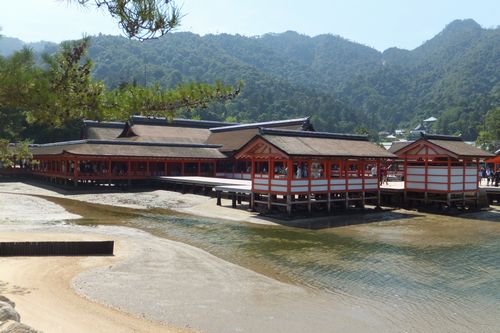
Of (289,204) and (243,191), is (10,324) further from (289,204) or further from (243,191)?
(243,191)

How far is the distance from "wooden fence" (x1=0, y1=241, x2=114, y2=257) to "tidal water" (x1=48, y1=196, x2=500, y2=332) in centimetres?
369

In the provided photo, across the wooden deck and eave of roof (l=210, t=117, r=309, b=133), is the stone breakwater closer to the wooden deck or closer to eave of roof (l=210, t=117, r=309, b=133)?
the wooden deck

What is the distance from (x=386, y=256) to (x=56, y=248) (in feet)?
35.4

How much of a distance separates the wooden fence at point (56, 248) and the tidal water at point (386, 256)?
369cm

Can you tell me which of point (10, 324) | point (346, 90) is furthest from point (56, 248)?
point (346, 90)

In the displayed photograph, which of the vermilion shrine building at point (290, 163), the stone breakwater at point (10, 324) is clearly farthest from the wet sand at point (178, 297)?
the vermilion shrine building at point (290, 163)

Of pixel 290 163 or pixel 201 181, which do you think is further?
pixel 201 181

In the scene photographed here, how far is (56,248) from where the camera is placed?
14.3 m

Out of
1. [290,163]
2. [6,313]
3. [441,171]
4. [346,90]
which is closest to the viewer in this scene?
[6,313]

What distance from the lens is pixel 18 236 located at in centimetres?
1658

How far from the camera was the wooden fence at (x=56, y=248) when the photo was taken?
1380 centimetres

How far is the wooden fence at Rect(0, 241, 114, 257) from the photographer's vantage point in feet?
45.3

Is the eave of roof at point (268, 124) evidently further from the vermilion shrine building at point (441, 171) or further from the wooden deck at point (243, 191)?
the vermilion shrine building at point (441, 171)

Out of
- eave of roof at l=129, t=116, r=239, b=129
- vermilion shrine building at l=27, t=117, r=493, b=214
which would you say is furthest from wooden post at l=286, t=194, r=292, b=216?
eave of roof at l=129, t=116, r=239, b=129
